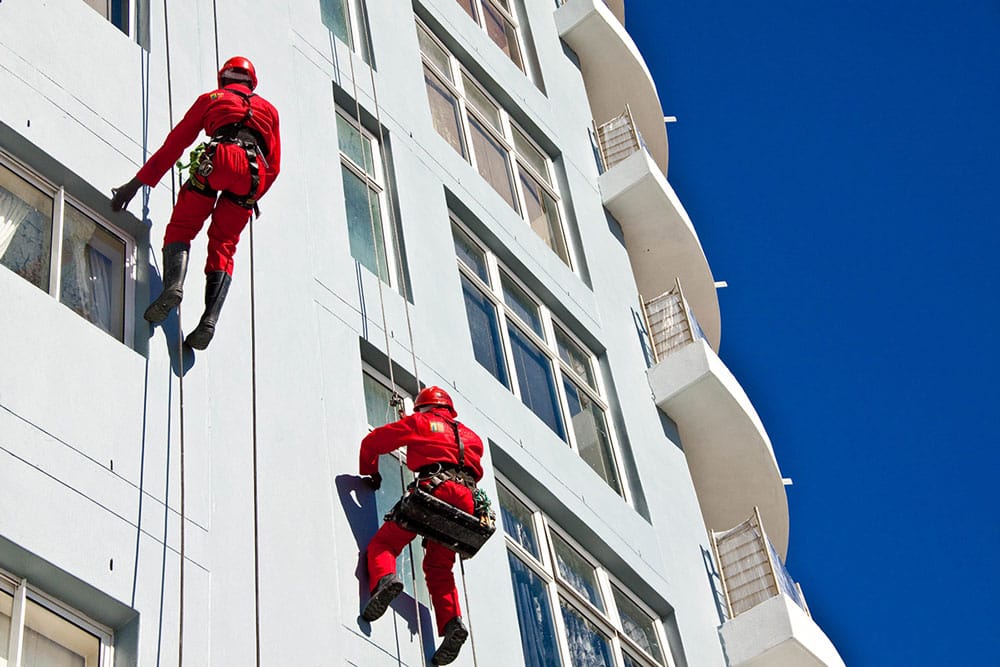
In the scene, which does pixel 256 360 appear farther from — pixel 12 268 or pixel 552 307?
pixel 552 307

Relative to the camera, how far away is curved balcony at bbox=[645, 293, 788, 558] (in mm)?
17859

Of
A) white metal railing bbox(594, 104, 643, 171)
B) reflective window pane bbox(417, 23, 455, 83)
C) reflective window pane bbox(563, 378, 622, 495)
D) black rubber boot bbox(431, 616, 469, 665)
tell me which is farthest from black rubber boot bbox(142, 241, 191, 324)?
white metal railing bbox(594, 104, 643, 171)

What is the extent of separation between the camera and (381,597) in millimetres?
9547

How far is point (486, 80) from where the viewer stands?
702 inches

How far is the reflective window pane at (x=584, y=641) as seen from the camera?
1259cm

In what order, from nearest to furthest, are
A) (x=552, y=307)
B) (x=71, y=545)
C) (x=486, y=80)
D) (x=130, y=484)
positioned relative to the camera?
(x=71, y=545), (x=130, y=484), (x=552, y=307), (x=486, y=80)

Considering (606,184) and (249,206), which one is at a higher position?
(606,184)

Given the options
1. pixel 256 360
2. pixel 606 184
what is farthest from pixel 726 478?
pixel 256 360

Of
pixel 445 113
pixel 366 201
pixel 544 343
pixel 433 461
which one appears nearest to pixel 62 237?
pixel 433 461

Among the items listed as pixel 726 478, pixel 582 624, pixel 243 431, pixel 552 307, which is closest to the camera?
pixel 243 431

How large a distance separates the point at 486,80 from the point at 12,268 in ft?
32.1

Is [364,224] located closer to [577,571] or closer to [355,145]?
[355,145]

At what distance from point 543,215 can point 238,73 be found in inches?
311

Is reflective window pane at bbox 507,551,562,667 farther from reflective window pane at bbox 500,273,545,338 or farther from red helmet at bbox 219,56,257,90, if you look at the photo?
red helmet at bbox 219,56,257,90
